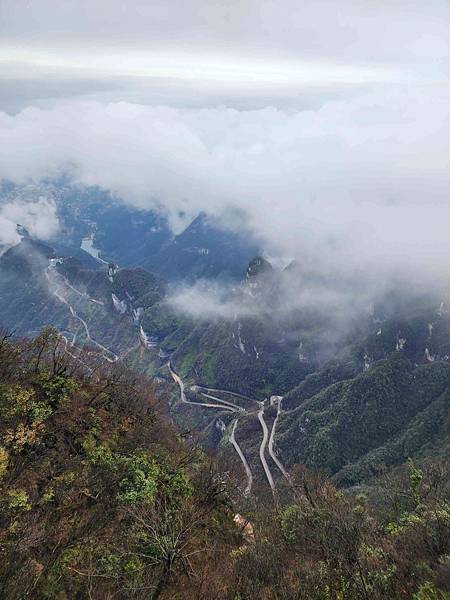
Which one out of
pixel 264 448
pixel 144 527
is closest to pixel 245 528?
pixel 144 527

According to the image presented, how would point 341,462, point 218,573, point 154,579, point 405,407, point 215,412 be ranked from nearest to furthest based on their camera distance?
1. point 154,579
2. point 218,573
3. point 341,462
4. point 405,407
5. point 215,412

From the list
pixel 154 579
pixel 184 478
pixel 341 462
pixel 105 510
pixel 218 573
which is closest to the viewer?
pixel 154 579

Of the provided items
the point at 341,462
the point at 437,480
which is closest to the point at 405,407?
the point at 341,462

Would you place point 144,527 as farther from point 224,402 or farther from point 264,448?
point 224,402

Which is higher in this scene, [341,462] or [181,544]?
[181,544]

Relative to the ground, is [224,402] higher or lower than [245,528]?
lower

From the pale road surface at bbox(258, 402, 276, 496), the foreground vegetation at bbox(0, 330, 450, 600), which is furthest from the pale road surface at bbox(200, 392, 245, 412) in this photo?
the foreground vegetation at bbox(0, 330, 450, 600)

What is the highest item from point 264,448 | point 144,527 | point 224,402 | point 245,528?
point 144,527

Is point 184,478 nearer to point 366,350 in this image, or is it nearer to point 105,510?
point 105,510
